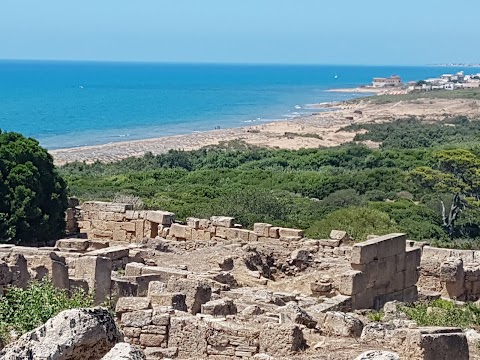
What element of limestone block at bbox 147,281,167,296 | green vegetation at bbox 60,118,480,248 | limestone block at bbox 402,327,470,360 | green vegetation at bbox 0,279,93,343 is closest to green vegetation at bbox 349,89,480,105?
green vegetation at bbox 60,118,480,248

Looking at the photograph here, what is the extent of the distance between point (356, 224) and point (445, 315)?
12.5m

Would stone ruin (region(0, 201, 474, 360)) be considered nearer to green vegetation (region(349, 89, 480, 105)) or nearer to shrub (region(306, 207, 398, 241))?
shrub (region(306, 207, 398, 241))

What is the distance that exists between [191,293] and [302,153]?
2007 inches

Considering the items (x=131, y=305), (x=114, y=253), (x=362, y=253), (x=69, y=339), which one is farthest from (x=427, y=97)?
(x=69, y=339)

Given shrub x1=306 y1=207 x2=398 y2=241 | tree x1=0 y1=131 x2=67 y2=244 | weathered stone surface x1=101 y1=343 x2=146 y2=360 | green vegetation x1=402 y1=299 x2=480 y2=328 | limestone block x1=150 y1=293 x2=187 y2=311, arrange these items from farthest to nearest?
shrub x1=306 y1=207 x2=398 y2=241 → tree x1=0 y1=131 x2=67 y2=244 → green vegetation x1=402 y1=299 x2=480 y2=328 → limestone block x1=150 y1=293 x2=187 y2=311 → weathered stone surface x1=101 y1=343 x2=146 y2=360

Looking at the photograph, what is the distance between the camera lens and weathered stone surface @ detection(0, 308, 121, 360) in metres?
6.29

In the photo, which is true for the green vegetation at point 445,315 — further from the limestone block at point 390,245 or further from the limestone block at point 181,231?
the limestone block at point 181,231

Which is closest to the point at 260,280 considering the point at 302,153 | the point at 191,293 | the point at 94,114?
the point at 191,293

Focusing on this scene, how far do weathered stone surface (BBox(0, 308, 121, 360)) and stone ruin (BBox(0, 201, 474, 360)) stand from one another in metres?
2.85

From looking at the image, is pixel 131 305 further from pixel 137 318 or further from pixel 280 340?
pixel 280 340

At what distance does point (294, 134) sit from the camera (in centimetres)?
8619

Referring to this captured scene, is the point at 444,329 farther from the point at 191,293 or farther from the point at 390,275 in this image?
the point at 390,275

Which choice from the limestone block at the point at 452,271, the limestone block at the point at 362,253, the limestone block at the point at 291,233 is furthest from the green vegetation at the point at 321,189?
the limestone block at the point at 362,253

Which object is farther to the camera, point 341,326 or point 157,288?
point 157,288
